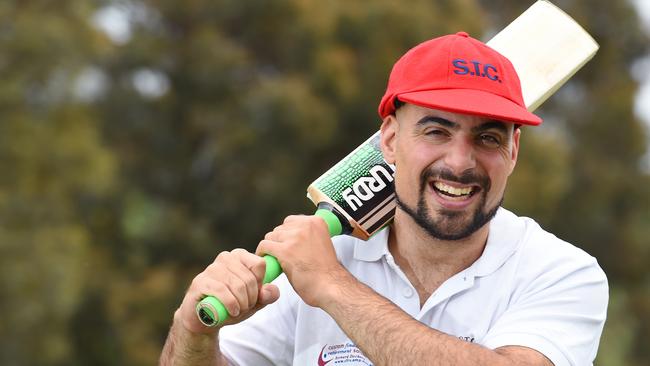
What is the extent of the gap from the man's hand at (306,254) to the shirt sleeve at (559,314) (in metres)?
0.41

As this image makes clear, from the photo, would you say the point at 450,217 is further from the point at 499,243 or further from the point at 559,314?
the point at 559,314

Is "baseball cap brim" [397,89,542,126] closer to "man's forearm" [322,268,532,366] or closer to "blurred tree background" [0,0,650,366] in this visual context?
"man's forearm" [322,268,532,366]

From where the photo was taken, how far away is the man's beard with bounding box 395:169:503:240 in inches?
121

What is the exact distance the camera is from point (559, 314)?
3.03m

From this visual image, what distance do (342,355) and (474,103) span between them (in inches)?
29.3

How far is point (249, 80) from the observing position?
17344 millimetres

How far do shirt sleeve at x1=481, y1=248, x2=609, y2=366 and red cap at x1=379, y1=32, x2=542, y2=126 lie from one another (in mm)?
374

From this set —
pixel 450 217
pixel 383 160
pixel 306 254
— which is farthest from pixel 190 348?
pixel 383 160

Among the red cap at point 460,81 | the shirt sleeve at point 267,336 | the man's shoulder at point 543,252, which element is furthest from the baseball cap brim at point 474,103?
the shirt sleeve at point 267,336

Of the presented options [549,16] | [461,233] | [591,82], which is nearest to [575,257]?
[461,233]

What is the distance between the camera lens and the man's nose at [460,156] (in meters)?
3.04

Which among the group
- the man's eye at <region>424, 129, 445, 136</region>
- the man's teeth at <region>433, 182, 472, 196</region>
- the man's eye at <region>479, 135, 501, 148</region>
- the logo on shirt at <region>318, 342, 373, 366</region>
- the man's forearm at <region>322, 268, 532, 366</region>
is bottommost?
the man's forearm at <region>322, 268, 532, 366</region>

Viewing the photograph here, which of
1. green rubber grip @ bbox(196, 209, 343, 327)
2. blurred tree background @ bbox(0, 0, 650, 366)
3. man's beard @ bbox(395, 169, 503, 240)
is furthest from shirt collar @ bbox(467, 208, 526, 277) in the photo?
blurred tree background @ bbox(0, 0, 650, 366)

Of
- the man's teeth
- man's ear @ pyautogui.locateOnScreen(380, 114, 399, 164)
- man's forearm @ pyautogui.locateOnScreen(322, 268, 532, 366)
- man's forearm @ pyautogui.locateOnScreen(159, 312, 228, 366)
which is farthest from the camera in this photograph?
man's ear @ pyautogui.locateOnScreen(380, 114, 399, 164)
